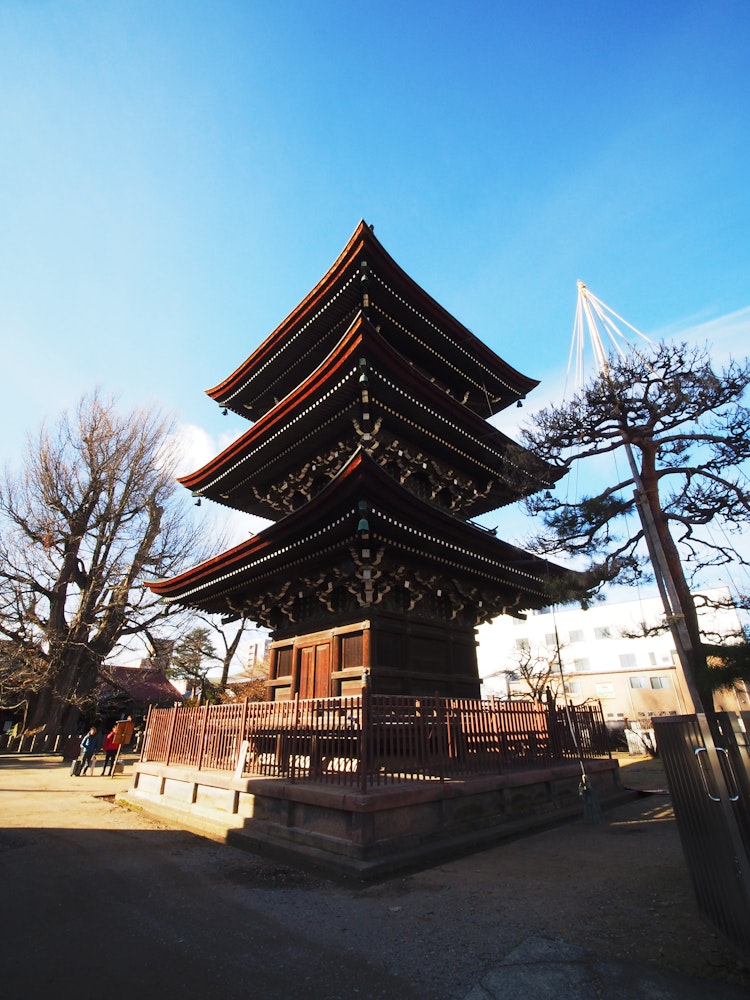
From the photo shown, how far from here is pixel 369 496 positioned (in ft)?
30.9

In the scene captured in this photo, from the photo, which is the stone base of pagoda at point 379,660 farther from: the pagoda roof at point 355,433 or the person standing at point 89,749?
the person standing at point 89,749

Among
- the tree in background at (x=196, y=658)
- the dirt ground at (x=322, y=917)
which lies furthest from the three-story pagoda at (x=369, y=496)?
the tree in background at (x=196, y=658)

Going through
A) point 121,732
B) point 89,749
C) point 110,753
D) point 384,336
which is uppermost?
point 384,336

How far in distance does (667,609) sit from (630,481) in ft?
7.56

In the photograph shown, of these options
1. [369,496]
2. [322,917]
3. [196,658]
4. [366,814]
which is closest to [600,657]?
[196,658]

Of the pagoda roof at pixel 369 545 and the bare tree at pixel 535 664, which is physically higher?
the bare tree at pixel 535 664

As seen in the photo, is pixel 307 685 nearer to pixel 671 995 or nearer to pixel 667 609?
pixel 667 609

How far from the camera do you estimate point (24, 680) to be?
75.4ft

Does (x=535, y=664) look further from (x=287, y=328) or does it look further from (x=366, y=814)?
(x=366, y=814)

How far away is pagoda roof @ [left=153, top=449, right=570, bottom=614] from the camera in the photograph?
9328mm

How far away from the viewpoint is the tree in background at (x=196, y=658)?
94.1 feet

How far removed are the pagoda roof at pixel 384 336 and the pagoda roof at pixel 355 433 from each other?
1299 mm

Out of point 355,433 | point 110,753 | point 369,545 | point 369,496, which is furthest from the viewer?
point 110,753

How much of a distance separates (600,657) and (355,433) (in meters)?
38.7
